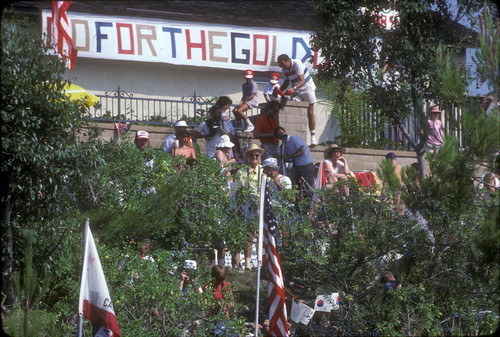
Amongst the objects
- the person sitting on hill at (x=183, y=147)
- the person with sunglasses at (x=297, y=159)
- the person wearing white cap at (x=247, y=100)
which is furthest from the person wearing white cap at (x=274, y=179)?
the person wearing white cap at (x=247, y=100)

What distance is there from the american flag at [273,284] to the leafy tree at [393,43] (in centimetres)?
299

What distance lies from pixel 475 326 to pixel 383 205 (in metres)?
1.77

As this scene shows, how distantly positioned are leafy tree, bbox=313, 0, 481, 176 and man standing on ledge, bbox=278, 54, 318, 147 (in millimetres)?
2528

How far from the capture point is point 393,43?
14516 millimetres

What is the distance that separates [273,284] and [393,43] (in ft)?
15.5

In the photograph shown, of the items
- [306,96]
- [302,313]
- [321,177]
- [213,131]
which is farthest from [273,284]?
[306,96]

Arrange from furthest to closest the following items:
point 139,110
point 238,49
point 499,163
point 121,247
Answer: point 238,49, point 139,110, point 121,247, point 499,163

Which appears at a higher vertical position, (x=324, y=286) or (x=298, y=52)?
(x=298, y=52)

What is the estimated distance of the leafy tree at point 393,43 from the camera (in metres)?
14.3

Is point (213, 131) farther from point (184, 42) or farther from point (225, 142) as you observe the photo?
point (184, 42)

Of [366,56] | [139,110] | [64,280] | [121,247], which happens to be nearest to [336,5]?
[366,56]

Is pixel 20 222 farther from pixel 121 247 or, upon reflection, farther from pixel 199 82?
pixel 199 82

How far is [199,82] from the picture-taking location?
84.5 feet

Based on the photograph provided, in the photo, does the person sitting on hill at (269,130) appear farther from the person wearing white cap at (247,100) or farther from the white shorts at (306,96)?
the white shorts at (306,96)
